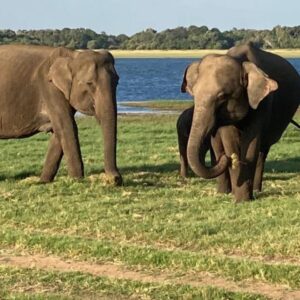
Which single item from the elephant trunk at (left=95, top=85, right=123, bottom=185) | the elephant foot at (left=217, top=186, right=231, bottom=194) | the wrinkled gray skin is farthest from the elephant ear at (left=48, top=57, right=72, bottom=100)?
the elephant foot at (left=217, top=186, right=231, bottom=194)

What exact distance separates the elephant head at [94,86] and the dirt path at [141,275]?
4510 mm

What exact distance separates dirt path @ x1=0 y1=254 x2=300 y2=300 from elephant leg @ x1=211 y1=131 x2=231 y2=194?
4066mm

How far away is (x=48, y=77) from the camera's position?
590 inches

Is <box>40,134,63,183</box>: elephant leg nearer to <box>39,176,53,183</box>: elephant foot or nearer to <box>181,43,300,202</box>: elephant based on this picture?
<box>39,176,53,183</box>: elephant foot

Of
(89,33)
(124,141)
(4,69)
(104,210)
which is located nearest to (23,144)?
(124,141)

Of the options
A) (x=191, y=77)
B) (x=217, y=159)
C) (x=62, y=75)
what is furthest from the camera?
(x=62, y=75)

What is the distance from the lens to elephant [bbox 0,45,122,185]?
1408 cm

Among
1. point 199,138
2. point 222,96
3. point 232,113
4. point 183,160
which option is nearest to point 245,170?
point 232,113

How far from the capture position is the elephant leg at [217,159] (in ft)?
42.1

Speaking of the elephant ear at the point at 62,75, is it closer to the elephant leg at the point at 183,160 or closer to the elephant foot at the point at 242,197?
the elephant leg at the point at 183,160

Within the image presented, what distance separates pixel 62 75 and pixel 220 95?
3.75 metres

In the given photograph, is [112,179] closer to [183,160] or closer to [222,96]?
[183,160]

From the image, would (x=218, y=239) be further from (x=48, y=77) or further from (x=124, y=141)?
(x=124, y=141)

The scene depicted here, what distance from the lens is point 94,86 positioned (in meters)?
14.2
